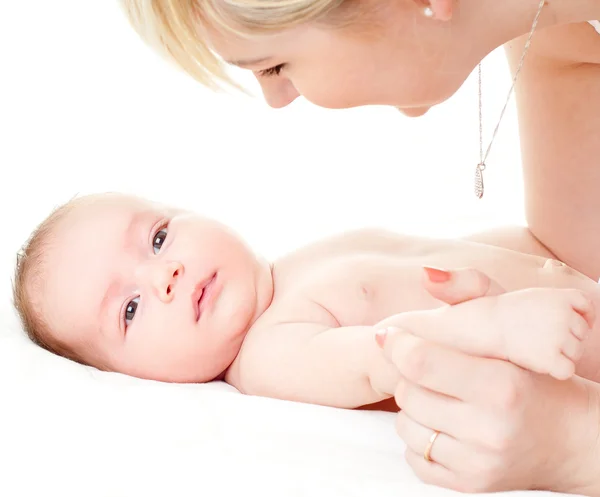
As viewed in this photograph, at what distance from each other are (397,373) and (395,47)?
53cm

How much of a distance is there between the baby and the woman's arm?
279 millimetres

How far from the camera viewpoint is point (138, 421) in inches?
42.7

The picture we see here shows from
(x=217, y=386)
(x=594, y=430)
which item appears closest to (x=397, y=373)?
(x=594, y=430)

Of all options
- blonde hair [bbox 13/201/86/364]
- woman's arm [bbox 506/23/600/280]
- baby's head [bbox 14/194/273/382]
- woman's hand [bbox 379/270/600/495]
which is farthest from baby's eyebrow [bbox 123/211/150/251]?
woman's arm [bbox 506/23/600/280]

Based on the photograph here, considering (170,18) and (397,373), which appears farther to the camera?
(170,18)

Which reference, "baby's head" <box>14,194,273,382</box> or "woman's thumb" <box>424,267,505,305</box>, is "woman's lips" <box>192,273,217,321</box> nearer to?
"baby's head" <box>14,194,273,382</box>

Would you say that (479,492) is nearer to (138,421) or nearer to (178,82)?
(138,421)

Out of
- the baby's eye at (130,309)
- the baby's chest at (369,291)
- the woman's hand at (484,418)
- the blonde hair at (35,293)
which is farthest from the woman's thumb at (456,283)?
the blonde hair at (35,293)

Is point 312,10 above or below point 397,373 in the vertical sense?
above

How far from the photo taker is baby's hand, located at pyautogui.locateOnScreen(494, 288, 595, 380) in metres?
0.91

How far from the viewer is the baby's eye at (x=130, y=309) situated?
143 centimetres

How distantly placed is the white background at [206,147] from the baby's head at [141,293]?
1.73 feet

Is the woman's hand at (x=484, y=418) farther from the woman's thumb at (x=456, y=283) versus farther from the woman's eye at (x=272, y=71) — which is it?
the woman's eye at (x=272, y=71)

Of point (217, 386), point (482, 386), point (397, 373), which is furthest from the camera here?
point (217, 386)
